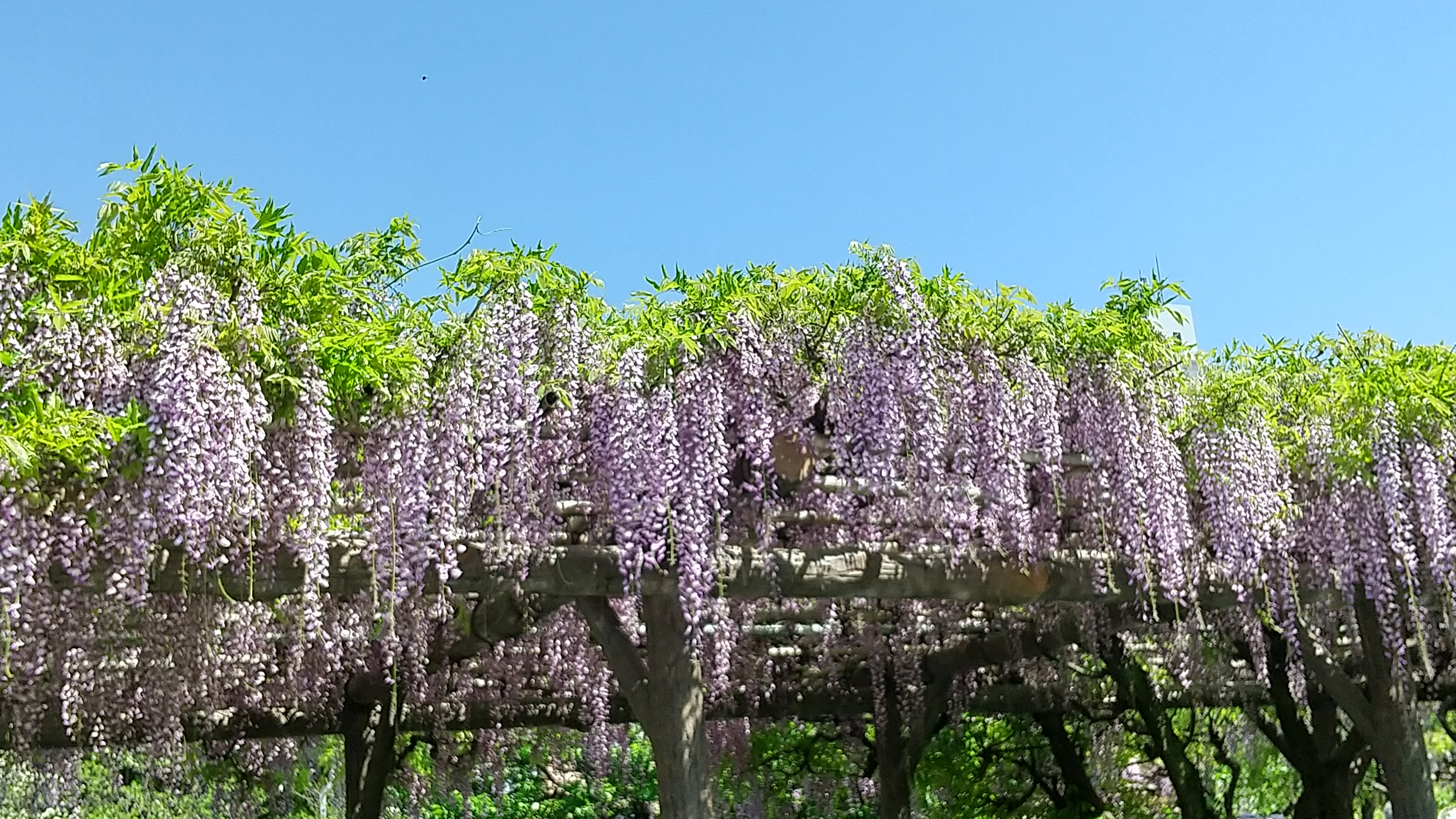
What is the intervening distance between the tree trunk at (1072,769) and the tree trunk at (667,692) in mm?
5615

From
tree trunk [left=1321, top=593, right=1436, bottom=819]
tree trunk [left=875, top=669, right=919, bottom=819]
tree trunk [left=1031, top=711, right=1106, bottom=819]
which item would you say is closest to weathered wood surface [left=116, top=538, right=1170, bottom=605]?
tree trunk [left=1321, top=593, right=1436, bottom=819]

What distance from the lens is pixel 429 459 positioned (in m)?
4.07

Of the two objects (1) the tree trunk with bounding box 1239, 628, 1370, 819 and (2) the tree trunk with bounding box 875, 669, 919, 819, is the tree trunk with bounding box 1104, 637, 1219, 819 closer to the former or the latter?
(1) the tree trunk with bounding box 1239, 628, 1370, 819

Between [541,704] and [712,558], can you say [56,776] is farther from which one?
[712,558]

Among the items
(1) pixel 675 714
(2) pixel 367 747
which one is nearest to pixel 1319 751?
(1) pixel 675 714

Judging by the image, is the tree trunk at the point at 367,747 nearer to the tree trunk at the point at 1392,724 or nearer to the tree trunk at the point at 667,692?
the tree trunk at the point at 667,692

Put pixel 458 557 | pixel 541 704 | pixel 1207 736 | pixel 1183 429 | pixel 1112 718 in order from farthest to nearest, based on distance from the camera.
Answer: pixel 1207 736, pixel 1112 718, pixel 541 704, pixel 1183 429, pixel 458 557

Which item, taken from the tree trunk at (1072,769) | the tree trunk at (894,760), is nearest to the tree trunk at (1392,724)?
the tree trunk at (894,760)

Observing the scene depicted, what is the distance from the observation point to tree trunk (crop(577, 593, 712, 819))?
177 inches

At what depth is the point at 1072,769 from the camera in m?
9.76

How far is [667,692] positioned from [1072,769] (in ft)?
20.0

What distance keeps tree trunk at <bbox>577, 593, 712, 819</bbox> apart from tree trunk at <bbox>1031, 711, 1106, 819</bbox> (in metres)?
5.62

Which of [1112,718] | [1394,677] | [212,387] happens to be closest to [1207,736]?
[1112,718]

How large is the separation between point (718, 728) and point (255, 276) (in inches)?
251
